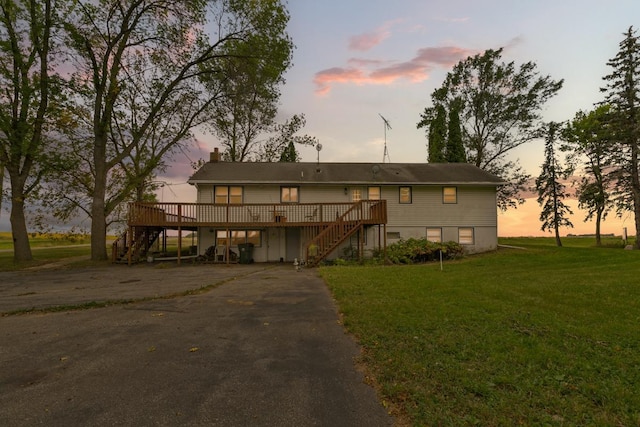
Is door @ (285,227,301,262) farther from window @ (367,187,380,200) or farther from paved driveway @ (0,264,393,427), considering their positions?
paved driveway @ (0,264,393,427)

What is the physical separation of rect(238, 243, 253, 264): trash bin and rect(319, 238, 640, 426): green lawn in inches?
384

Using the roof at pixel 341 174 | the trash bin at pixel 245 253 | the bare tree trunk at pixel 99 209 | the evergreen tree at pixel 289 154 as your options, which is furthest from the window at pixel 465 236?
the bare tree trunk at pixel 99 209

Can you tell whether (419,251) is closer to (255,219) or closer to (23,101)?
(255,219)

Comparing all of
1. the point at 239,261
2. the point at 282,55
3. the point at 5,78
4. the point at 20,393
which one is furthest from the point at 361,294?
the point at 5,78

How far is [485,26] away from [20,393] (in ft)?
62.2

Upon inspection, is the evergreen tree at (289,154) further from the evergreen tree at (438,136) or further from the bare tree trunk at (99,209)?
the bare tree trunk at (99,209)

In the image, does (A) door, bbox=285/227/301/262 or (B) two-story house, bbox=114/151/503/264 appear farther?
(A) door, bbox=285/227/301/262

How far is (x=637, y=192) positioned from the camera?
77.6 feet

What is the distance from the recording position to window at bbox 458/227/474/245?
20516 mm

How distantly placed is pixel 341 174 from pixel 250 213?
690 centimetres

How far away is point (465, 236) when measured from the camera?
20.6 meters

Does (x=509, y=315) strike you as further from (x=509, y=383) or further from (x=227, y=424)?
(x=227, y=424)

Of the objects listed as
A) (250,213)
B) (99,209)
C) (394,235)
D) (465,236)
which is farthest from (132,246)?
(465,236)

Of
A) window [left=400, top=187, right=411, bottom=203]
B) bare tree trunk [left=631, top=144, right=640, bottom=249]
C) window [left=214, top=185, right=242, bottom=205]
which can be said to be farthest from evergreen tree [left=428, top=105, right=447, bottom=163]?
window [left=214, top=185, right=242, bottom=205]
